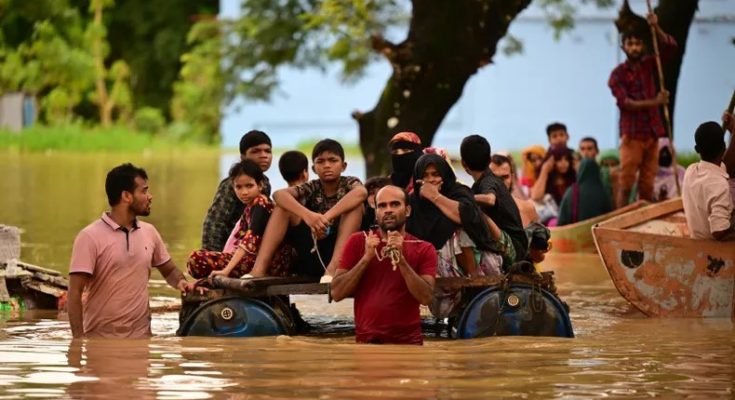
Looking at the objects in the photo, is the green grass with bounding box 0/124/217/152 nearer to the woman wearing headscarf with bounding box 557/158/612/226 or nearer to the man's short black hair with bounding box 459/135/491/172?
the woman wearing headscarf with bounding box 557/158/612/226

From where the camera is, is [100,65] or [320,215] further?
[100,65]

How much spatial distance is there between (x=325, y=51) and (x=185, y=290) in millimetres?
28746

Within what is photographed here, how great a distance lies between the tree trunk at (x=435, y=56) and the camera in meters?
23.0

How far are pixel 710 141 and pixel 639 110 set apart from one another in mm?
5868

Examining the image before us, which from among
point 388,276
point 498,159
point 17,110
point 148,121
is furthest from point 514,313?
point 148,121

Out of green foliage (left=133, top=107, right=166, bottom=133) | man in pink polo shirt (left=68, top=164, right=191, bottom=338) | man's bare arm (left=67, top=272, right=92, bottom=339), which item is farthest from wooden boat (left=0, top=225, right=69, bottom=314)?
green foliage (left=133, top=107, right=166, bottom=133)

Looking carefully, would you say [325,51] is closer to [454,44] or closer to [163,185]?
[163,185]

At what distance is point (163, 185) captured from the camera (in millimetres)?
34094

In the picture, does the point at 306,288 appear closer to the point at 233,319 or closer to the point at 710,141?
the point at 233,319

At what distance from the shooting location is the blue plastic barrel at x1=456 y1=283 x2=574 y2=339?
11.3 metres

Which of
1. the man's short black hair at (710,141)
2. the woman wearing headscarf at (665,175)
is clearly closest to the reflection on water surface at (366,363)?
the man's short black hair at (710,141)

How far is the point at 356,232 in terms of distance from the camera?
11289mm

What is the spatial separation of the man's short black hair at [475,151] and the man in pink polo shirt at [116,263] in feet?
7.18

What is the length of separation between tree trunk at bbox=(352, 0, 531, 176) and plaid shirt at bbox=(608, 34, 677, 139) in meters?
4.10
